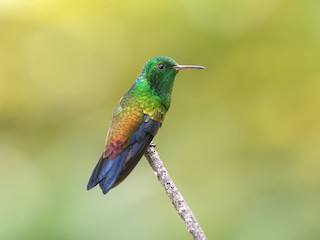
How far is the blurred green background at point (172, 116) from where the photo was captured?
3.47 metres

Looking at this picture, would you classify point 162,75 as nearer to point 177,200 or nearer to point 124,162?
point 124,162

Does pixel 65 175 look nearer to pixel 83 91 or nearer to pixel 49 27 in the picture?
pixel 83 91

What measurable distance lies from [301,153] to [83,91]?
6.55 ft

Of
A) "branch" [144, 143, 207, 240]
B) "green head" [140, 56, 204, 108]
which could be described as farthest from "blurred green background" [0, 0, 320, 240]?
"branch" [144, 143, 207, 240]

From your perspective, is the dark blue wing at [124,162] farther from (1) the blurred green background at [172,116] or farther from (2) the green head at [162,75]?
(1) the blurred green background at [172,116]

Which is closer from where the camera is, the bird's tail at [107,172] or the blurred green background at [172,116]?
the bird's tail at [107,172]

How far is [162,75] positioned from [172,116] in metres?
2.47

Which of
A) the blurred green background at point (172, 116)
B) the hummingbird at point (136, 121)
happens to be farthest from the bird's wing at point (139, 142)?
the blurred green background at point (172, 116)

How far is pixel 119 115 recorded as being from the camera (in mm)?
2084

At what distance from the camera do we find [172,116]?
15.1ft

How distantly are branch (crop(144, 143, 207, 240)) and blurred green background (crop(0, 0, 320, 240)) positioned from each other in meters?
1.54

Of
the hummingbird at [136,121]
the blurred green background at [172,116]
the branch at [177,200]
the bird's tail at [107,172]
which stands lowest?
the branch at [177,200]

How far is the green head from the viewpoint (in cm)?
211

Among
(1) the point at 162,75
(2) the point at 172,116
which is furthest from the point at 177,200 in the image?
(2) the point at 172,116
